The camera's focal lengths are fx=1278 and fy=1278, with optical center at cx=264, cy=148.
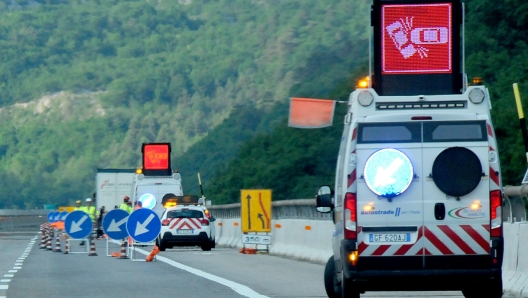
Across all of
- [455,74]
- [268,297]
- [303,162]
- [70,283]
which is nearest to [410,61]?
[455,74]

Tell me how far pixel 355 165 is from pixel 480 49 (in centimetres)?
4947

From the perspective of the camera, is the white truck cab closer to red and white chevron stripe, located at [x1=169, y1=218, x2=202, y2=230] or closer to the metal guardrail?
red and white chevron stripe, located at [x1=169, y1=218, x2=202, y2=230]

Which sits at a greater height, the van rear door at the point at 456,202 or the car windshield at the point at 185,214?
the van rear door at the point at 456,202

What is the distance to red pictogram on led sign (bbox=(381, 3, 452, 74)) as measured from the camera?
42.9 feet

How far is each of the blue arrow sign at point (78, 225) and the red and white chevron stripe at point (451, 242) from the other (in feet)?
61.7

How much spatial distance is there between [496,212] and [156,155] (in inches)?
1730

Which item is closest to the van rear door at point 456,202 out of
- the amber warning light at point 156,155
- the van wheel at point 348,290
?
the van wheel at point 348,290

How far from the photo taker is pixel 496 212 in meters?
11.4

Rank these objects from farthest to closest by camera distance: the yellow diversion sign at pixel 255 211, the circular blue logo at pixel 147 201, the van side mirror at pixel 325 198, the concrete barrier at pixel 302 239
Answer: the circular blue logo at pixel 147 201, the yellow diversion sign at pixel 255 211, the concrete barrier at pixel 302 239, the van side mirror at pixel 325 198

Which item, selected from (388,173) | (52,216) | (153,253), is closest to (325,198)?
(388,173)

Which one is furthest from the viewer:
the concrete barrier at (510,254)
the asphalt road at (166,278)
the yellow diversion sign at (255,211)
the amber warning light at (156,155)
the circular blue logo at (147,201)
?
the amber warning light at (156,155)

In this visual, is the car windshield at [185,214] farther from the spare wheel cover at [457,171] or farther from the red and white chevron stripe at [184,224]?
the spare wheel cover at [457,171]

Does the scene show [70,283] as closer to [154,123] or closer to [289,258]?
[289,258]

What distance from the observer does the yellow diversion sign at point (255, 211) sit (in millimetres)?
30719
